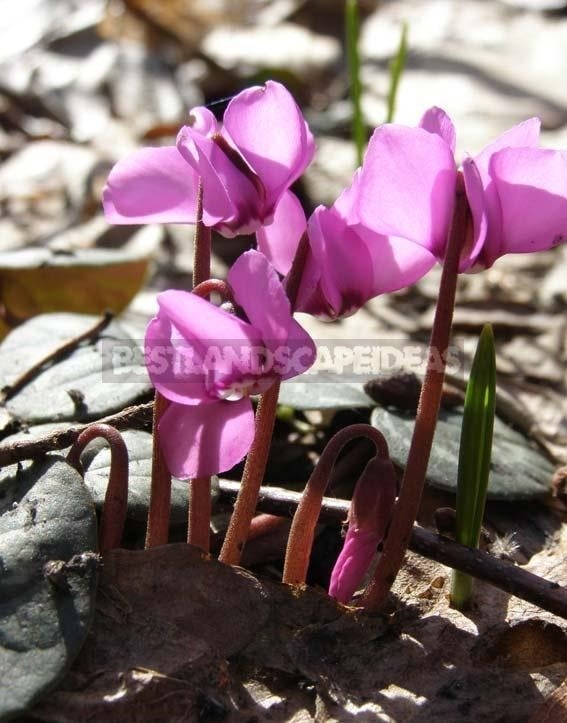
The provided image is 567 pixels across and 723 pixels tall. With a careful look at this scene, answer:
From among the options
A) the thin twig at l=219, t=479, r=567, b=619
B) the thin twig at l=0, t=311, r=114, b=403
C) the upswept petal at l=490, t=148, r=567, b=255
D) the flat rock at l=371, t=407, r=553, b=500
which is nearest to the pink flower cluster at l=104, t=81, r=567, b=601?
the upswept petal at l=490, t=148, r=567, b=255

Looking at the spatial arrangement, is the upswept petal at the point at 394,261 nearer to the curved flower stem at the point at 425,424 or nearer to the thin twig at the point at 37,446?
the curved flower stem at the point at 425,424

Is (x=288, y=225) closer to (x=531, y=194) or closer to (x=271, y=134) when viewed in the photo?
(x=271, y=134)

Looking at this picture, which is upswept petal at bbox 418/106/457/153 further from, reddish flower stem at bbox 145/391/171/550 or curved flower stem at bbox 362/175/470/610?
reddish flower stem at bbox 145/391/171/550

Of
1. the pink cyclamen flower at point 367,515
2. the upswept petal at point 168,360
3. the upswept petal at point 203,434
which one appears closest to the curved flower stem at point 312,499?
the pink cyclamen flower at point 367,515

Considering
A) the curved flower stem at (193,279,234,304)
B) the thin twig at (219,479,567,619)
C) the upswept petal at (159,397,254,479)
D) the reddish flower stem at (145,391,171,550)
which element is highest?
the curved flower stem at (193,279,234,304)

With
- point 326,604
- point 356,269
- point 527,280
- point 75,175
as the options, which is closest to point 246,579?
point 326,604

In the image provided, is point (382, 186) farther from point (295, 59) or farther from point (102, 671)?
point (295, 59)
